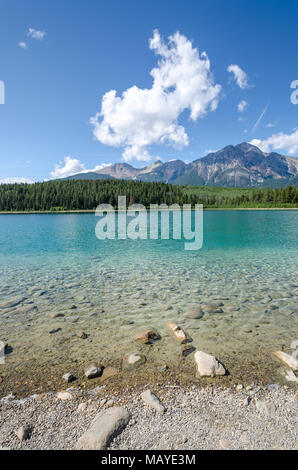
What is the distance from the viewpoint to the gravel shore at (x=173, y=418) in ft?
15.0

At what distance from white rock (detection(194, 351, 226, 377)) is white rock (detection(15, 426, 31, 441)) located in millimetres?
4427

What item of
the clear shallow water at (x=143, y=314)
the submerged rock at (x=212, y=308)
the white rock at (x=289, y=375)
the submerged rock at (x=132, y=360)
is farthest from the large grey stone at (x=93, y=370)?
the submerged rock at (x=212, y=308)

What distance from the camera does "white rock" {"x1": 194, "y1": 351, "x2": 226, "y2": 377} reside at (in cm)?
673

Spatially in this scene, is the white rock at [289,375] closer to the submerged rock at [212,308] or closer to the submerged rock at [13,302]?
the submerged rock at [212,308]

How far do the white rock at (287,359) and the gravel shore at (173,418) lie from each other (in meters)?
1.33

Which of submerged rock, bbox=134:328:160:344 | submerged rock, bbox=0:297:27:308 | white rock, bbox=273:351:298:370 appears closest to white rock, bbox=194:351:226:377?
submerged rock, bbox=134:328:160:344

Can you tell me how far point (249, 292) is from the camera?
14.1 metres

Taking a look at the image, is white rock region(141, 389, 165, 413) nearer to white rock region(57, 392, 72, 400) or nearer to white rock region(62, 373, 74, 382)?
white rock region(57, 392, 72, 400)

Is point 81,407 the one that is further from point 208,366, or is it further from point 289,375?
point 289,375

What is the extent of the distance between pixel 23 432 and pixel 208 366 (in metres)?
4.86

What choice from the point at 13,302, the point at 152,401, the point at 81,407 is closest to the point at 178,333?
the point at 152,401

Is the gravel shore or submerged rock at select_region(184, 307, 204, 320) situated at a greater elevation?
the gravel shore

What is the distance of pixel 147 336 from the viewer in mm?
9055
